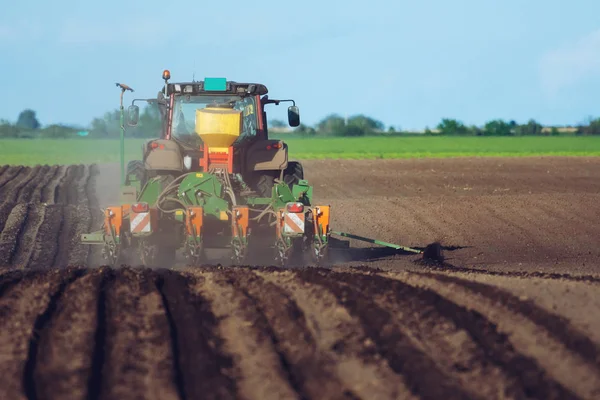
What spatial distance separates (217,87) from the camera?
13281mm

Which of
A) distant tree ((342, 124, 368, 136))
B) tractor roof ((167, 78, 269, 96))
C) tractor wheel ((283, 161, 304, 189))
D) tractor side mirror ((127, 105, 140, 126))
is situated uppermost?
tractor roof ((167, 78, 269, 96))

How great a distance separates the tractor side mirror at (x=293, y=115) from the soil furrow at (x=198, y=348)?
497 centimetres

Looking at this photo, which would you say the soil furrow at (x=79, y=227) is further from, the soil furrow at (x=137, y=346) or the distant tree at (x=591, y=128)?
the distant tree at (x=591, y=128)

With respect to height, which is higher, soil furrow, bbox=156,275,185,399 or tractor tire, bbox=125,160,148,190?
tractor tire, bbox=125,160,148,190

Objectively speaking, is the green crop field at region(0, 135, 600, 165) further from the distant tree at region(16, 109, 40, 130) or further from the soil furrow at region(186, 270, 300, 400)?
the soil furrow at region(186, 270, 300, 400)

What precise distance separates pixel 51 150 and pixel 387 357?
47.0 meters

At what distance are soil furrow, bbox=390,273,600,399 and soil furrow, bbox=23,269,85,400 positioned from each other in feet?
9.33

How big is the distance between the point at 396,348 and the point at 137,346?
1793 millimetres

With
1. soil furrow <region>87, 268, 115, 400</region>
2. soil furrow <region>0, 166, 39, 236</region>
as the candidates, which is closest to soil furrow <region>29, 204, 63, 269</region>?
soil furrow <region>0, 166, 39, 236</region>

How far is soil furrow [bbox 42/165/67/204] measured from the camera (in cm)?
2341

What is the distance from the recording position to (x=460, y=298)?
8.02m

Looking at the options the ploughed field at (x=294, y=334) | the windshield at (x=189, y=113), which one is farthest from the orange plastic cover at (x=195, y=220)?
the windshield at (x=189, y=113)

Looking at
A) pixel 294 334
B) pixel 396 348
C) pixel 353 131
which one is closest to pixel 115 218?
pixel 294 334

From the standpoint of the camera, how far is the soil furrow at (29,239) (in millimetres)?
13922
